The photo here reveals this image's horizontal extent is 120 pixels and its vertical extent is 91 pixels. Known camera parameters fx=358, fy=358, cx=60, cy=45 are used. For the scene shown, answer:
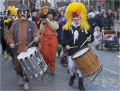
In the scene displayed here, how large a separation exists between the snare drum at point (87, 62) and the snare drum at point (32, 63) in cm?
67

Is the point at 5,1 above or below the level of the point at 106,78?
above

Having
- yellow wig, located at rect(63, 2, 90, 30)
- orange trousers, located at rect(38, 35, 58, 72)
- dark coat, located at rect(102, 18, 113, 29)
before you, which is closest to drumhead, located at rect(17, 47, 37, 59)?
yellow wig, located at rect(63, 2, 90, 30)

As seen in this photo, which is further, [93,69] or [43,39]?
[43,39]

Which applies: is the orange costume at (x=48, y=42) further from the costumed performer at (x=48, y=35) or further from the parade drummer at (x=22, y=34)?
the parade drummer at (x=22, y=34)

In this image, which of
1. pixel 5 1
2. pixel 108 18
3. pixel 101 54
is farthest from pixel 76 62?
pixel 5 1

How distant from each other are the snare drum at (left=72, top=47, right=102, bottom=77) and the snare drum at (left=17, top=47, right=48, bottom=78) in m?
0.67

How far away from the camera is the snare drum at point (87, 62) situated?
6.74 metres

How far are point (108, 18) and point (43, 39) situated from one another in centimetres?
866

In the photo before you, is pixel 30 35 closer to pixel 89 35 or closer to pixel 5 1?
pixel 89 35

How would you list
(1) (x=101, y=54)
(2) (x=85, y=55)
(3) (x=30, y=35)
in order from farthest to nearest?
1. (1) (x=101, y=54)
2. (3) (x=30, y=35)
3. (2) (x=85, y=55)

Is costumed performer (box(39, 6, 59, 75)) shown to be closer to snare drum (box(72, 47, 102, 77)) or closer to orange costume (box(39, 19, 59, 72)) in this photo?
orange costume (box(39, 19, 59, 72))

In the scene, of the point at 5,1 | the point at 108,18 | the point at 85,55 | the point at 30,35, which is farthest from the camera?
the point at 5,1

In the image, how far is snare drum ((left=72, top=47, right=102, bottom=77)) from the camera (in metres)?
6.74

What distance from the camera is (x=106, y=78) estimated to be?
8.76 metres
